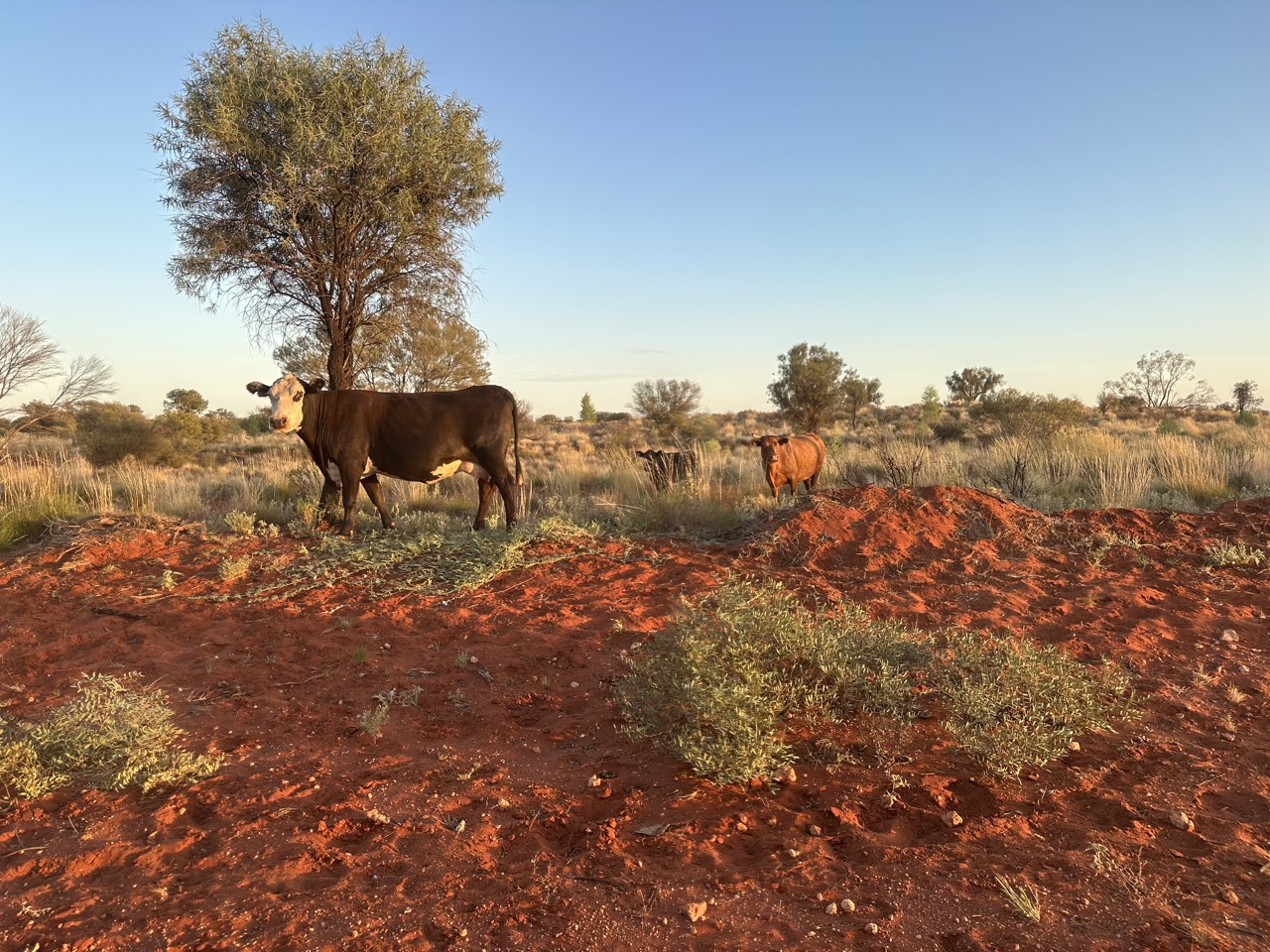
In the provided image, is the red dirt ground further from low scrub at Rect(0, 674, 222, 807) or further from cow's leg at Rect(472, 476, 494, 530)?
cow's leg at Rect(472, 476, 494, 530)

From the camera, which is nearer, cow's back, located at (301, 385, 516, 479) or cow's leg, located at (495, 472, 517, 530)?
cow's back, located at (301, 385, 516, 479)

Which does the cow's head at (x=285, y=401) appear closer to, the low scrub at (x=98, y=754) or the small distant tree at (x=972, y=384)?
the low scrub at (x=98, y=754)

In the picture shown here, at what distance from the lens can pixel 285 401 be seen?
7.34 metres

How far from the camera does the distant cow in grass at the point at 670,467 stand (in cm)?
1062

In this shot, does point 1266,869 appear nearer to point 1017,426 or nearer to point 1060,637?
point 1060,637

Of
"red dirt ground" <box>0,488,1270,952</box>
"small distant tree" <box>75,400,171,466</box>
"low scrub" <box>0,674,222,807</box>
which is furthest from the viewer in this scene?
"small distant tree" <box>75,400,171,466</box>

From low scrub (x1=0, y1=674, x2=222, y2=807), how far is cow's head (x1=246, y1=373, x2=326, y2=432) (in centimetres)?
446

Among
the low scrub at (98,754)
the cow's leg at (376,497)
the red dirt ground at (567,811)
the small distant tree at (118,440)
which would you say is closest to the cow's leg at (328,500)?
the cow's leg at (376,497)

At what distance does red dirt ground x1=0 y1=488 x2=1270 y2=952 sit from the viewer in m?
2.15

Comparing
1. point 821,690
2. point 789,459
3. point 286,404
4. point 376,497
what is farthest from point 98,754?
point 789,459

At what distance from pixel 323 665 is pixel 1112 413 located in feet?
144

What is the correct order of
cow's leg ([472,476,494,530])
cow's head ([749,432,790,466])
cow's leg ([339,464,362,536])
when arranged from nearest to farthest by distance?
cow's leg ([339,464,362,536]), cow's leg ([472,476,494,530]), cow's head ([749,432,790,466])

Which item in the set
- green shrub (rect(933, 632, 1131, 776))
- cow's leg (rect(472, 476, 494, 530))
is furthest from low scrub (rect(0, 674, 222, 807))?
cow's leg (rect(472, 476, 494, 530))

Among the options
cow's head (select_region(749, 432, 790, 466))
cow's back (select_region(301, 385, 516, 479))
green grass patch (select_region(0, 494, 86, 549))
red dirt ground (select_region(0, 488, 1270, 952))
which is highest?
cow's back (select_region(301, 385, 516, 479))
